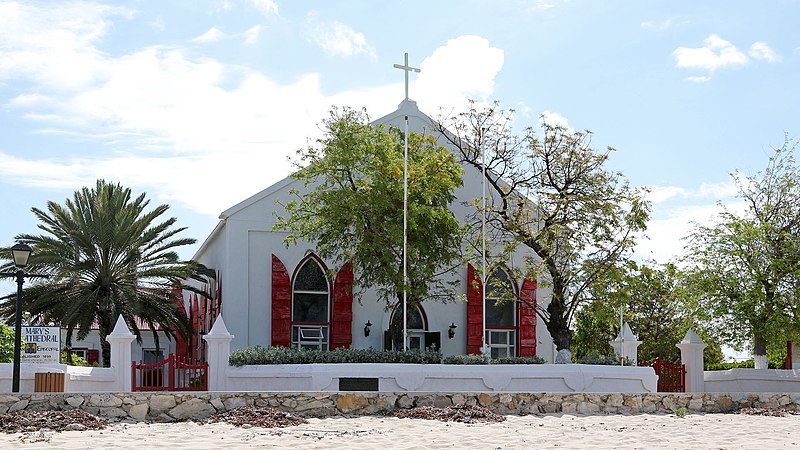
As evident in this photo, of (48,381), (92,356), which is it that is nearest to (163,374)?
(48,381)

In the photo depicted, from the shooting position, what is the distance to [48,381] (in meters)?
20.5

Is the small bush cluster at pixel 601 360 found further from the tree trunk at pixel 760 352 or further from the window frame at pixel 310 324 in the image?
the window frame at pixel 310 324

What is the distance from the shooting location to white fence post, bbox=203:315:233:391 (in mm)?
22484

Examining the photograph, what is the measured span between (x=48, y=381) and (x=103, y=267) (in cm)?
905

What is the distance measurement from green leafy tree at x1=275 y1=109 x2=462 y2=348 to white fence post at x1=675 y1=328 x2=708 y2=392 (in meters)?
6.90

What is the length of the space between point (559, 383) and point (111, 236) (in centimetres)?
1412

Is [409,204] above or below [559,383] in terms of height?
above

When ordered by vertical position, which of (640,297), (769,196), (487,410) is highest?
(769,196)

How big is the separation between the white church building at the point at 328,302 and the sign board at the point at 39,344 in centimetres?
744

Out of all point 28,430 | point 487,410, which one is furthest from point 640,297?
point 28,430

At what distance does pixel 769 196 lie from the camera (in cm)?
2938

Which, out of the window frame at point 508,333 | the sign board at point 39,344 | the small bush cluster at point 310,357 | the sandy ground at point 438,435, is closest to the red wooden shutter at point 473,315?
the window frame at point 508,333

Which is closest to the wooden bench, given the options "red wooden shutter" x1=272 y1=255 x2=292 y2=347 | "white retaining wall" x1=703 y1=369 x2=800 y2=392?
"red wooden shutter" x1=272 y1=255 x2=292 y2=347

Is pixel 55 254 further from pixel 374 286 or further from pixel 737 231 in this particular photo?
pixel 737 231
